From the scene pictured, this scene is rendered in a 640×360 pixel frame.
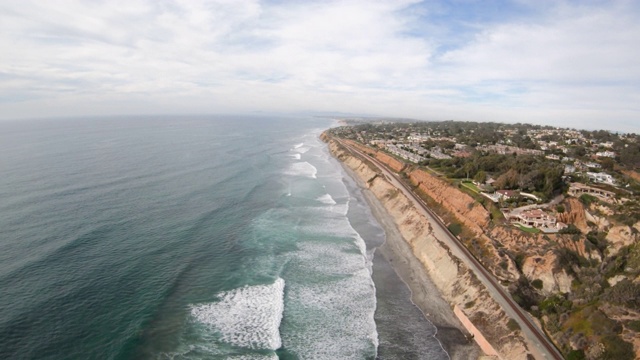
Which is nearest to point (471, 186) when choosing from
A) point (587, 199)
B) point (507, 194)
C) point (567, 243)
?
point (507, 194)

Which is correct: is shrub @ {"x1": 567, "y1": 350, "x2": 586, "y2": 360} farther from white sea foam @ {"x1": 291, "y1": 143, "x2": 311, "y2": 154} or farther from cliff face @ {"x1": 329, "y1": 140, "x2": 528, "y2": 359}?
white sea foam @ {"x1": 291, "y1": 143, "x2": 311, "y2": 154}

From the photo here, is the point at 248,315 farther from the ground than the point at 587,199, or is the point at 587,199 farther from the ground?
the point at 587,199

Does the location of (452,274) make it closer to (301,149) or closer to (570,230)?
(570,230)

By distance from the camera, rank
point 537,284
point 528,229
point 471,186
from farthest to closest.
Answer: point 471,186 < point 528,229 < point 537,284

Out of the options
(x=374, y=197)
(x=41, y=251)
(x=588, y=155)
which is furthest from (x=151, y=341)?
(x=588, y=155)

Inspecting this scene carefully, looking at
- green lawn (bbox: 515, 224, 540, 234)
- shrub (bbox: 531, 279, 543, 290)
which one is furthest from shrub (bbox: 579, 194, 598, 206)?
shrub (bbox: 531, 279, 543, 290)

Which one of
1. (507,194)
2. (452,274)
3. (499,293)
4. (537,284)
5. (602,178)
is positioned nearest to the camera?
(499,293)

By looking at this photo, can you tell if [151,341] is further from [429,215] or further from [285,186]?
[285,186]
